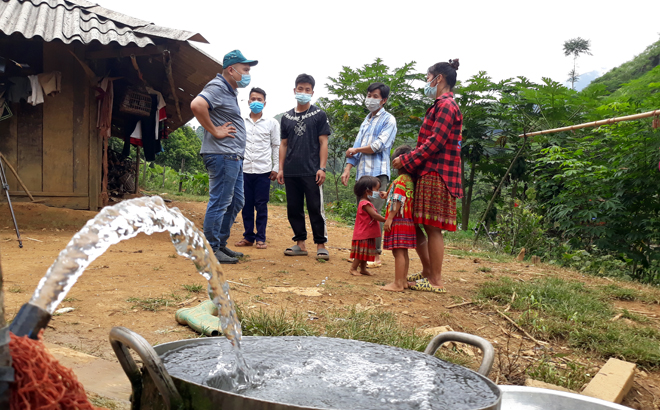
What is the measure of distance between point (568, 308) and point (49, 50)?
7.52 metres

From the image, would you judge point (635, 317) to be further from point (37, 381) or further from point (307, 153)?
point (37, 381)

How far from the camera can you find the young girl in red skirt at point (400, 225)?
3.85 meters

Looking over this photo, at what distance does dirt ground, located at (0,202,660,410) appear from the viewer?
96.1 inches

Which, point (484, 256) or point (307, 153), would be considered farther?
point (484, 256)

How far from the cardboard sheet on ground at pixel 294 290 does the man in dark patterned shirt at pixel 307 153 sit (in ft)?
5.13

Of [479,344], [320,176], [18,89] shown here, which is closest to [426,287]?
[320,176]

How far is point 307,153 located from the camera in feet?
16.9

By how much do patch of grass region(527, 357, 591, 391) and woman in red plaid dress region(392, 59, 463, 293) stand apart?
1555 millimetres

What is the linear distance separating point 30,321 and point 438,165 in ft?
11.5

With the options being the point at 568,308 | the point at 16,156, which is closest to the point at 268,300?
the point at 568,308

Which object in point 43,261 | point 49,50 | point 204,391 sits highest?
point 49,50

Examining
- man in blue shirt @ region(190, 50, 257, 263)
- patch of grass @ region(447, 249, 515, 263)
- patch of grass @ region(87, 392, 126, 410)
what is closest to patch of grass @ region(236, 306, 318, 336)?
patch of grass @ region(87, 392, 126, 410)

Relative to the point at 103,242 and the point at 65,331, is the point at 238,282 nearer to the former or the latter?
the point at 65,331

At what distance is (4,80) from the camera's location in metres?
6.28
